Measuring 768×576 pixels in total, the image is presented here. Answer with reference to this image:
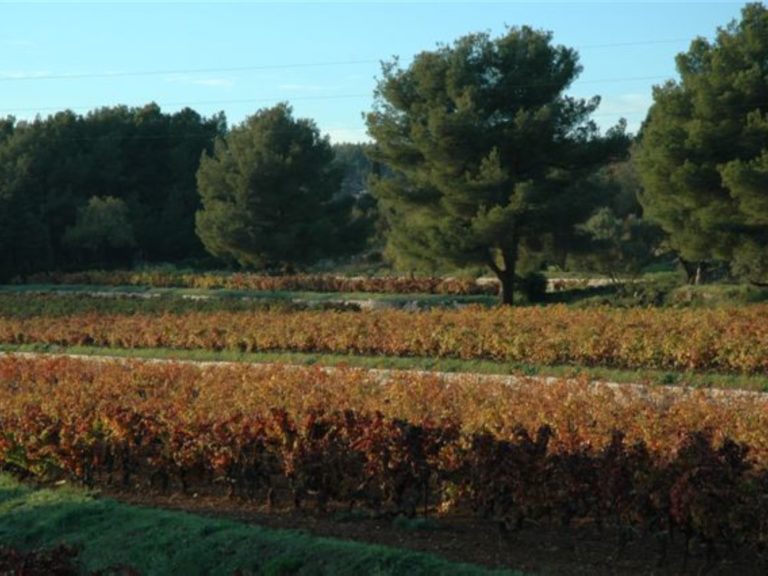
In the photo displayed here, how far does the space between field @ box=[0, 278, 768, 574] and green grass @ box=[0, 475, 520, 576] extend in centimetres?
6

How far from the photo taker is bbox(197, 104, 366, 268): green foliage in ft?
155

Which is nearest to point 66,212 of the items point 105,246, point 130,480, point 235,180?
point 105,246

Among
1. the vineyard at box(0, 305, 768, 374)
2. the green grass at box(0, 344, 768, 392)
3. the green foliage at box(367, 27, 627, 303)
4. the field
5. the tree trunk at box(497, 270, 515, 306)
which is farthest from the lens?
the tree trunk at box(497, 270, 515, 306)

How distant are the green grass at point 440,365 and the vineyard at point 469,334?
1.31ft

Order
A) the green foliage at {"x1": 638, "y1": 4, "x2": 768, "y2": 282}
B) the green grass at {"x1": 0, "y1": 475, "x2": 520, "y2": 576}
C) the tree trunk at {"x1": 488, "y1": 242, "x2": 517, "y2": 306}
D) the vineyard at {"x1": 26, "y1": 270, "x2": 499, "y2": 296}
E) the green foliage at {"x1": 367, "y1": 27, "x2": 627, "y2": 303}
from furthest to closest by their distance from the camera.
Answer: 1. the vineyard at {"x1": 26, "y1": 270, "x2": 499, "y2": 296}
2. the tree trunk at {"x1": 488, "y1": 242, "x2": 517, "y2": 306}
3. the green foliage at {"x1": 367, "y1": 27, "x2": 627, "y2": 303}
4. the green foliage at {"x1": 638, "y1": 4, "x2": 768, "y2": 282}
5. the green grass at {"x1": 0, "y1": 475, "x2": 520, "y2": 576}

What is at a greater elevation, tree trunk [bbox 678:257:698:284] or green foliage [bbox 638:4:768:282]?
green foliage [bbox 638:4:768:282]

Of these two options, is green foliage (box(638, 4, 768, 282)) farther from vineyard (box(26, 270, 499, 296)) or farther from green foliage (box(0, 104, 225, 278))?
green foliage (box(0, 104, 225, 278))

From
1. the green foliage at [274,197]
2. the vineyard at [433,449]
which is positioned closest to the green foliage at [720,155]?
the vineyard at [433,449]

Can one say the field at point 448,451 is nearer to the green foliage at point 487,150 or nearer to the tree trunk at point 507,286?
the green foliage at point 487,150

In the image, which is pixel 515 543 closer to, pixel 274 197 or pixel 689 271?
pixel 689 271

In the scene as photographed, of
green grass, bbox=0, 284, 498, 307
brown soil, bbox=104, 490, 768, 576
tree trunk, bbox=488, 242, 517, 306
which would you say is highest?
tree trunk, bbox=488, 242, 517, 306

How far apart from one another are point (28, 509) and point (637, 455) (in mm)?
5748

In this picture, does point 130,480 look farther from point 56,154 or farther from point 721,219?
point 56,154

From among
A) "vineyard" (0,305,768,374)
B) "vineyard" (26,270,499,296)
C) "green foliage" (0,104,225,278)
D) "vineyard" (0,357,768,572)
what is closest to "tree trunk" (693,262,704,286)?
"vineyard" (26,270,499,296)
